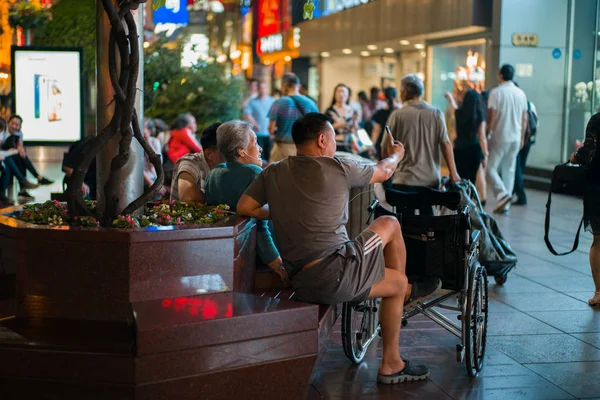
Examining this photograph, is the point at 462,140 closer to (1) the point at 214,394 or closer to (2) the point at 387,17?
(1) the point at 214,394

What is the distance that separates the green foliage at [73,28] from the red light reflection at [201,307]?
11638mm

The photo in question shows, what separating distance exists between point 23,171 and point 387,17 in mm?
12056

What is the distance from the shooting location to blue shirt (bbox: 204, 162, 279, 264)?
254 inches

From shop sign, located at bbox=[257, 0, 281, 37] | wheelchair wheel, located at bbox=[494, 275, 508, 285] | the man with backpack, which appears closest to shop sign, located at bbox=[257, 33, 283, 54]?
shop sign, located at bbox=[257, 0, 281, 37]

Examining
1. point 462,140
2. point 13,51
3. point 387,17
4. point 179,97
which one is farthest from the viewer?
point 387,17

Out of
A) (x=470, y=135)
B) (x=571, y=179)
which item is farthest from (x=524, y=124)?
(x=571, y=179)

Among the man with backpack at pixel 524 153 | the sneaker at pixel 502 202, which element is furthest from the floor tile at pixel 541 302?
the man with backpack at pixel 524 153

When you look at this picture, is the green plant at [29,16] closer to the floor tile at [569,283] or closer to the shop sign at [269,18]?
the floor tile at [569,283]

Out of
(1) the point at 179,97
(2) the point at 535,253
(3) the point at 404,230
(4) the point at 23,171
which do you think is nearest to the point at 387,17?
(1) the point at 179,97

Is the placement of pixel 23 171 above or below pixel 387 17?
below

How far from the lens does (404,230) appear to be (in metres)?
6.63

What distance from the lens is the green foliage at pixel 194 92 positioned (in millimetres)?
17469

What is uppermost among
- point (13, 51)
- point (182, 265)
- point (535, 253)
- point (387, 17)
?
point (387, 17)

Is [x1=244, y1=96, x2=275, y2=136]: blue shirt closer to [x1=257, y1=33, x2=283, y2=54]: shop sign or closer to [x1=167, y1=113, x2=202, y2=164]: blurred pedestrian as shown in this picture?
[x1=167, y1=113, x2=202, y2=164]: blurred pedestrian
